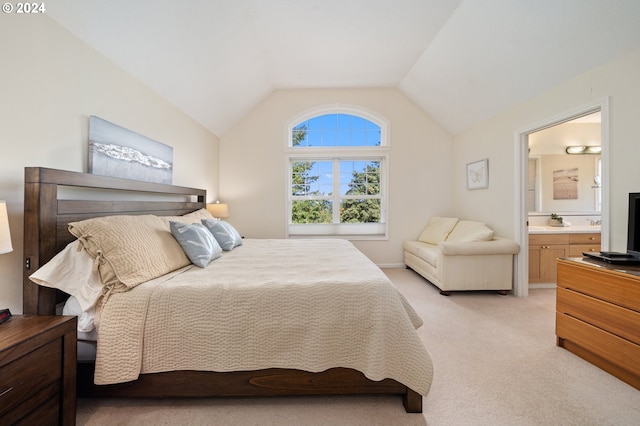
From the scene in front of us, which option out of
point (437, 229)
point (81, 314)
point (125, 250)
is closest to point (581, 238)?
point (437, 229)

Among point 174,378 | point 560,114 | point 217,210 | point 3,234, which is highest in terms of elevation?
point 560,114

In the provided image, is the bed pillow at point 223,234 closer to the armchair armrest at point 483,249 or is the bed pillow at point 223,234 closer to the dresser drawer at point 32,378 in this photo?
the dresser drawer at point 32,378

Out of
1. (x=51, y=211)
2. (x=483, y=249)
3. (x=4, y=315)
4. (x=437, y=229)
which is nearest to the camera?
(x=4, y=315)

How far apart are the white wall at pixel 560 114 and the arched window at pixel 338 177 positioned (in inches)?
55.6

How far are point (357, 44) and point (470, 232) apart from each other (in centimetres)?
284

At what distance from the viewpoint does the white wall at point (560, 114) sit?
2.04 meters

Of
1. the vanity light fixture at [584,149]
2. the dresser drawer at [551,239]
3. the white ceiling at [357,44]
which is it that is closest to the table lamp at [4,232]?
the white ceiling at [357,44]

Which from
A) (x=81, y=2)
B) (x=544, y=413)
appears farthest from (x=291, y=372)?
(x=81, y=2)

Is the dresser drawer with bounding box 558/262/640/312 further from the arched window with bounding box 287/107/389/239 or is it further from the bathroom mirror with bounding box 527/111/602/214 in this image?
the arched window with bounding box 287/107/389/239

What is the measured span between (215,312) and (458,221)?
384cm

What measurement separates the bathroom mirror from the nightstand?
540cm

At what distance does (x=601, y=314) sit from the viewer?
5.77 feet

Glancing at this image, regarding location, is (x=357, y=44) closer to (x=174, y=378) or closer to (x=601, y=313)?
(x=601, y=313)

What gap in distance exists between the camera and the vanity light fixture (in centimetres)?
399
